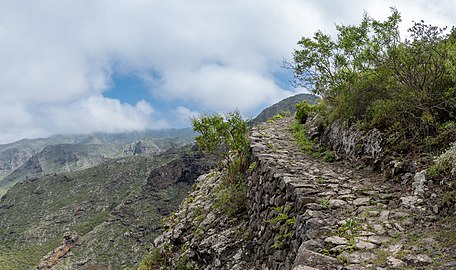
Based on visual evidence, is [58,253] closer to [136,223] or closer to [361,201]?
[136,223]

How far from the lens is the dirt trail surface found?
17.1 ft

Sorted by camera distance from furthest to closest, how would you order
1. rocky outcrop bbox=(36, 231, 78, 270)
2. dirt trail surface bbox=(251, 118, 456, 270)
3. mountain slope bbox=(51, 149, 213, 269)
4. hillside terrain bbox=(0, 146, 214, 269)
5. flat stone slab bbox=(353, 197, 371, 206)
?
hillside terrain bbox=(0, 146, 214, 269) → rocky outcrop bbox=(36, 231, 78, 270) → mountain slope bbox=(51, 149, 213, 269) → flat stone slab bbox=(353, 197, 371, 206) → dirt trail surface bbox=(251, 118, 456, 270)

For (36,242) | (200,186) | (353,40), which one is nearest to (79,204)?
(36,242)

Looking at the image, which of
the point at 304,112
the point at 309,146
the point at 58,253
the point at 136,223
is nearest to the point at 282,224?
the point at 309,146

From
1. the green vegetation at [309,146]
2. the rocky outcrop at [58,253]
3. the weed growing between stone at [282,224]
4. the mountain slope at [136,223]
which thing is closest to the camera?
the weed growing between stone at [282,224]

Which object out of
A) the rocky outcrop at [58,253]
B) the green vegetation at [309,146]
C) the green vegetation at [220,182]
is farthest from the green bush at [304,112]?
the rocky outcrop at [58,253]

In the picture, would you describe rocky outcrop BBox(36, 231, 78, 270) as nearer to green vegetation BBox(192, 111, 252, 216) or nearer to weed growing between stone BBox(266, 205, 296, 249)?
green vegetation BBox(192, 111, 252, 216)

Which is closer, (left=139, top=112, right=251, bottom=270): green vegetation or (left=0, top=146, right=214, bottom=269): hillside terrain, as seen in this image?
(left=139, top=112, right=251, bottom=270): green vegetation

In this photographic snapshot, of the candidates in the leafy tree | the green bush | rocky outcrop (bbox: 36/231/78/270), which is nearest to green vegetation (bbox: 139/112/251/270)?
the leafy tree

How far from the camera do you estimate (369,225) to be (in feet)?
20.6

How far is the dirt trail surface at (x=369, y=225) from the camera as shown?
206 inches

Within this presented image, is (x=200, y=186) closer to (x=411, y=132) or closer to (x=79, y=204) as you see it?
(x=411, y=132)

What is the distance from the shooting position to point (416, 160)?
797cm

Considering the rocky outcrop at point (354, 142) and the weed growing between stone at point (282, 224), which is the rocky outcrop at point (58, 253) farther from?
the weed growing between stone at point (282, 224)
